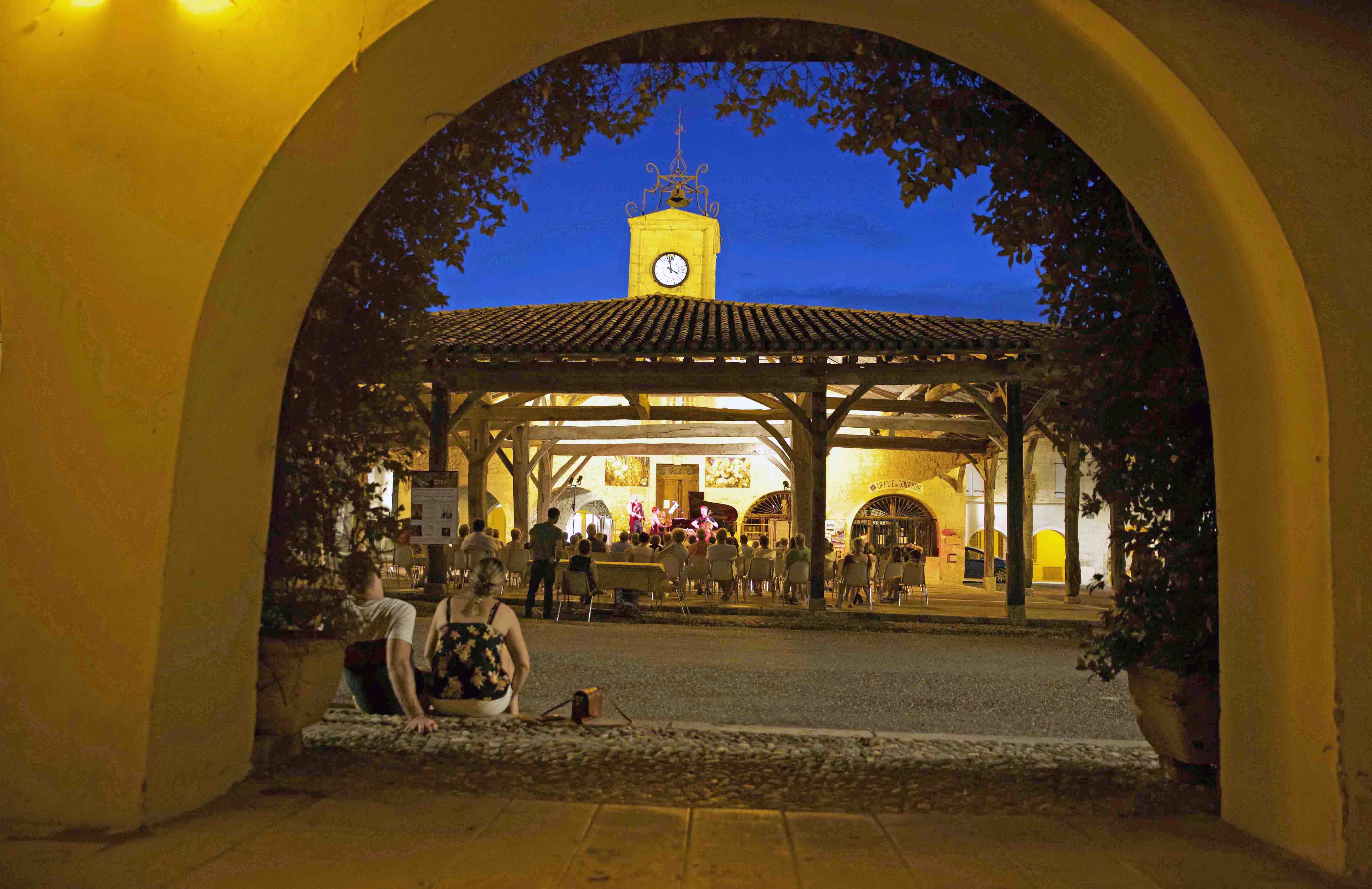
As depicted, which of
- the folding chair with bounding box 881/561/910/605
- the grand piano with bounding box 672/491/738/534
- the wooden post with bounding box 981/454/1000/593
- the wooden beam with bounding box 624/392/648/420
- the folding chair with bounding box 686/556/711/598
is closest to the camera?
the folding chair with bounding box 686/556/711/598

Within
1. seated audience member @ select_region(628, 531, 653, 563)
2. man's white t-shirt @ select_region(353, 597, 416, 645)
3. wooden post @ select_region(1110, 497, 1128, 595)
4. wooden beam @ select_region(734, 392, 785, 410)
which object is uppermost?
wooden beam @ select_region(734, 392, 785, 410)

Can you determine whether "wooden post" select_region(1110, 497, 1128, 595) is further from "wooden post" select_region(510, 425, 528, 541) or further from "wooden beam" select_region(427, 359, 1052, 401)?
"wooden post" select_region(510, 425, 528, 541)

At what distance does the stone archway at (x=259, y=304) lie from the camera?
247cm

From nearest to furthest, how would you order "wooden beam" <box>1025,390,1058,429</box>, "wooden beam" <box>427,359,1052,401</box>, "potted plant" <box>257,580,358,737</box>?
"potted plant" <box>257,580,358,737</box>, "wooden beam" <box>1025,390,1058,429</box>, "wooden beam" <box>427,359,1052,401</box>

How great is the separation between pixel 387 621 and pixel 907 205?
292cm

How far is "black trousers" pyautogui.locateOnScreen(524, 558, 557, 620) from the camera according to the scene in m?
10.9

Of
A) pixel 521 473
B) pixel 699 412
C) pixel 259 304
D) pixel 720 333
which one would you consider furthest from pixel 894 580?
pixel 259 304

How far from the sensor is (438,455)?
12633mm

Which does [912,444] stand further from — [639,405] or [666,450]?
[639,405]

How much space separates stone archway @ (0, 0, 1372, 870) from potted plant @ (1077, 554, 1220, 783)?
0.99 ft

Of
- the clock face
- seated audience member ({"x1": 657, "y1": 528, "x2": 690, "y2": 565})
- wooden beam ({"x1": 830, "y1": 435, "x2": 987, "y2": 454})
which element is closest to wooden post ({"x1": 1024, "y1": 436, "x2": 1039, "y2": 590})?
wooden beam ({"x1": 830, "y1": 435, "x2": 987, "y2": 454})

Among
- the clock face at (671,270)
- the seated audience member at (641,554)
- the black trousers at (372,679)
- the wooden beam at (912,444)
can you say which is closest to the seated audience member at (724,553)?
the seated audience member at (641,554)

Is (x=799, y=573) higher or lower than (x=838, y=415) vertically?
lower

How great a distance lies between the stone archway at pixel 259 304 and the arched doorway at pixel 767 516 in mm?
21220
